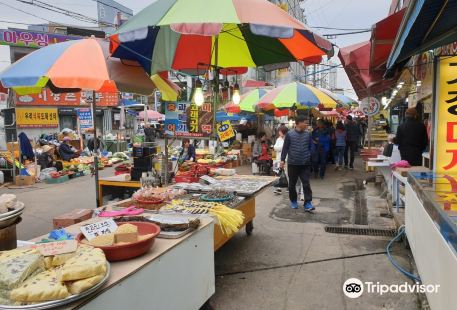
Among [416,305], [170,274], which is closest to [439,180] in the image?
[416,305]

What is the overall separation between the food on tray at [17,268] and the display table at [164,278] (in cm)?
31

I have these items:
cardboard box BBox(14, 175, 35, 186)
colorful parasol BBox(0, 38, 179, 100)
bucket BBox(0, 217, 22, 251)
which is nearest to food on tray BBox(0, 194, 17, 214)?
bucket BBox(0, 217, 22, 251)

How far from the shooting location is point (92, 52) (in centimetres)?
516

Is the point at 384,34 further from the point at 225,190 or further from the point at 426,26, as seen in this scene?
the point at 225,190

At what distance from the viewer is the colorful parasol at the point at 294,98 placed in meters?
11.9

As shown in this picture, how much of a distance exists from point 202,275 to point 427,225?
2149mm

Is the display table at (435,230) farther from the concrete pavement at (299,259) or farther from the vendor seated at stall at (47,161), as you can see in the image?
the vendor seated at stall at (47,161)

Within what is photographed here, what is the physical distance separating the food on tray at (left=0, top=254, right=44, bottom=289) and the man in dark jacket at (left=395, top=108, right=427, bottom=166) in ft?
23.2

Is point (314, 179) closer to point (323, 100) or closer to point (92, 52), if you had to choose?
point (323, 100)

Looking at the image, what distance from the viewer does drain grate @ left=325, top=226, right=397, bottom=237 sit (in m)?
6.50

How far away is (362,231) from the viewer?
671cm

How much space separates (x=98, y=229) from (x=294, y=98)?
32.2 feet

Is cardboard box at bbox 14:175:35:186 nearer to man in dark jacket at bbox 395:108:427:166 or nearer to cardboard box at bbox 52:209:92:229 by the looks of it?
cardboard box at bbox 52:209:92:229

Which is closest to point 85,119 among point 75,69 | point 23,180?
point 23,180
